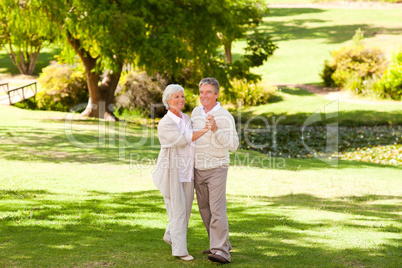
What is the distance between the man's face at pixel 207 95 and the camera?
549cm

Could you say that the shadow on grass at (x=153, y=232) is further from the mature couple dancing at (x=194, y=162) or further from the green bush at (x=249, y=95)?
the green bush at (x=249, y=95)

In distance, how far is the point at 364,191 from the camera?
1081 centimetres

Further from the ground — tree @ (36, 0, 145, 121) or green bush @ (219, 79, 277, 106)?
tree @ (36, 0, 145, 121)

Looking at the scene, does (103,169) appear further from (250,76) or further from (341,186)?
(250,76)

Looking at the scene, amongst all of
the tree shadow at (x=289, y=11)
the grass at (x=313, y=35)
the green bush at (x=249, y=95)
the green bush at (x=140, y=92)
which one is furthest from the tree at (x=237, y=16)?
the tree shadow at (x=289, y=11)

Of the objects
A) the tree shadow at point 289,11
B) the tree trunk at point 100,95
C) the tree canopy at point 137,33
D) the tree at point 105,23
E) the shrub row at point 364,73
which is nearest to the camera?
the tree at point 105,23

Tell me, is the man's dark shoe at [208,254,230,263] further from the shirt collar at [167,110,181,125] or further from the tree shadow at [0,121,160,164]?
the tree shadow at [0,121,160,164]

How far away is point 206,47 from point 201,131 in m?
17.2

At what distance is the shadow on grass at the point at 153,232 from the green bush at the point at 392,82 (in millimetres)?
22173

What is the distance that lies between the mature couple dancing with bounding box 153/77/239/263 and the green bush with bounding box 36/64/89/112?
22.6m

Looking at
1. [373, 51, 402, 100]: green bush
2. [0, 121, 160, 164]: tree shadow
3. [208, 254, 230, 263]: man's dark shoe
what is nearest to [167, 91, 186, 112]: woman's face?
[208, 254, 230, 263]: man's dark shoe

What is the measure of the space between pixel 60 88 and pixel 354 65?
19.4 m

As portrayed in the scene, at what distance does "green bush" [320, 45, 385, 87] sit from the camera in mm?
32719

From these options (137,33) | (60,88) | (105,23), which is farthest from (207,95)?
(60,88)
